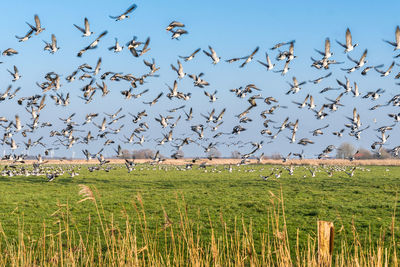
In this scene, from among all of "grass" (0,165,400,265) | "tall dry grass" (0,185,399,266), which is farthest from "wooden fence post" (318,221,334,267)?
"grass" (0,165,400,265)

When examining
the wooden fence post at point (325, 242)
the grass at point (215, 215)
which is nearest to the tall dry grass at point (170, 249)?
the wooden fence post at point (325, 242)

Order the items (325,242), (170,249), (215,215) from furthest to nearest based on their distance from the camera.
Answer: (215,215), (170,249), (325,242)

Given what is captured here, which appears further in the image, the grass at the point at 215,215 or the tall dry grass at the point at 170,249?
the grass at the point at 215,215

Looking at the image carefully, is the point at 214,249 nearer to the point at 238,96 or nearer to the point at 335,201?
the point at 238,96

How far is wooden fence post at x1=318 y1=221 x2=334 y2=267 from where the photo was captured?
7.49 meters

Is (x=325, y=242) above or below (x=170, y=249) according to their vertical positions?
above

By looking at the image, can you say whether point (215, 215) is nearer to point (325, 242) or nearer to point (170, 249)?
point (170, 249)

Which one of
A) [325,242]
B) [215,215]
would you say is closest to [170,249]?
[325,242]

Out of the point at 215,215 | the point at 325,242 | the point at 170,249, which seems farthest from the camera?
the point at 215,215

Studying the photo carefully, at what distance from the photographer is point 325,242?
7.66 metres

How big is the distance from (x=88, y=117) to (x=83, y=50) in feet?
34.5

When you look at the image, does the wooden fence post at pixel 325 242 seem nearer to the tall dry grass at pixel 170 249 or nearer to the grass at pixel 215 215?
the tall dry grass at pixel 170 249

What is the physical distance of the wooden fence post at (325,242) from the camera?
24.6ft

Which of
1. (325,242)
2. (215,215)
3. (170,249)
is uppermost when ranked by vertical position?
(325,242)
